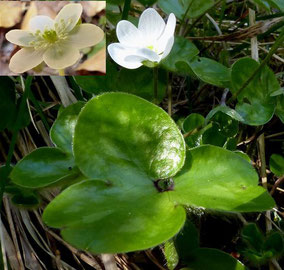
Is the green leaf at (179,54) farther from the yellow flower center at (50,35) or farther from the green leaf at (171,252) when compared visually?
the green leaf at (171,252)

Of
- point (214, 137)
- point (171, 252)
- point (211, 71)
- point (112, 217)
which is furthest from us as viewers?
point (211, 71)

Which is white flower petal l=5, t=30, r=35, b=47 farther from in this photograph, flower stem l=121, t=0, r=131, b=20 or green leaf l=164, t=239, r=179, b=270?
green leaf l=164, t=239, r=179, b=270

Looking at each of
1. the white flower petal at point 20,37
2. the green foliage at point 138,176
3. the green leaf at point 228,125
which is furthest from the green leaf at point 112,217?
the white flower petal at point 20,37

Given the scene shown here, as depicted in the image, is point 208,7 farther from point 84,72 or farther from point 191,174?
point 191,174

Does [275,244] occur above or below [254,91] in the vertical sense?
below

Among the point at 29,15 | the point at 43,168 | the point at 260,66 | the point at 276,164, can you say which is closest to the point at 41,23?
the point at 29,15

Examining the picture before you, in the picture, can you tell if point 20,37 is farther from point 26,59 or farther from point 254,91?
point 254,91
